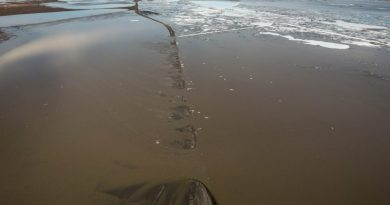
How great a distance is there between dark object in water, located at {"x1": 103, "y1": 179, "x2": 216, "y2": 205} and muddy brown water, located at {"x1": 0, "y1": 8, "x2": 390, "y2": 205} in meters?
0.14

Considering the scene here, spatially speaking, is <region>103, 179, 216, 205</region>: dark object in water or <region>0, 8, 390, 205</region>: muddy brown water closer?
<region>103, 179, 216, 205</region>: dark object in water

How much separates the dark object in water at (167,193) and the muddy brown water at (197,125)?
14cm

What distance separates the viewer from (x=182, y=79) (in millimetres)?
7293

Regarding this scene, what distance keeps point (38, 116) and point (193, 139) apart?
2995mm

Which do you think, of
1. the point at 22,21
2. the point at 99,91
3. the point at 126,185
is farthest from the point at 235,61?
the point at 22,21

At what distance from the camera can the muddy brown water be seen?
3.88 metres

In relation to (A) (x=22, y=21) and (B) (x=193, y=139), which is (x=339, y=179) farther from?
(A) (x=22, y=21)

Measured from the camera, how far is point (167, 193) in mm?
3598

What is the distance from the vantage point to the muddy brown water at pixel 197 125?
388 centimetres

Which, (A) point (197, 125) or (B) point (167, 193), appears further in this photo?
(A) point (197, 125)

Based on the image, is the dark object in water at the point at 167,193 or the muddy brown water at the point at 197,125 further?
the muddy brown water at the point at 197,125

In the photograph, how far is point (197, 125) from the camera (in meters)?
5.21

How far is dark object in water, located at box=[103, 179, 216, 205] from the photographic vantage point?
3.44m

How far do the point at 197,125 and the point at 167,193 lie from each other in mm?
1800
